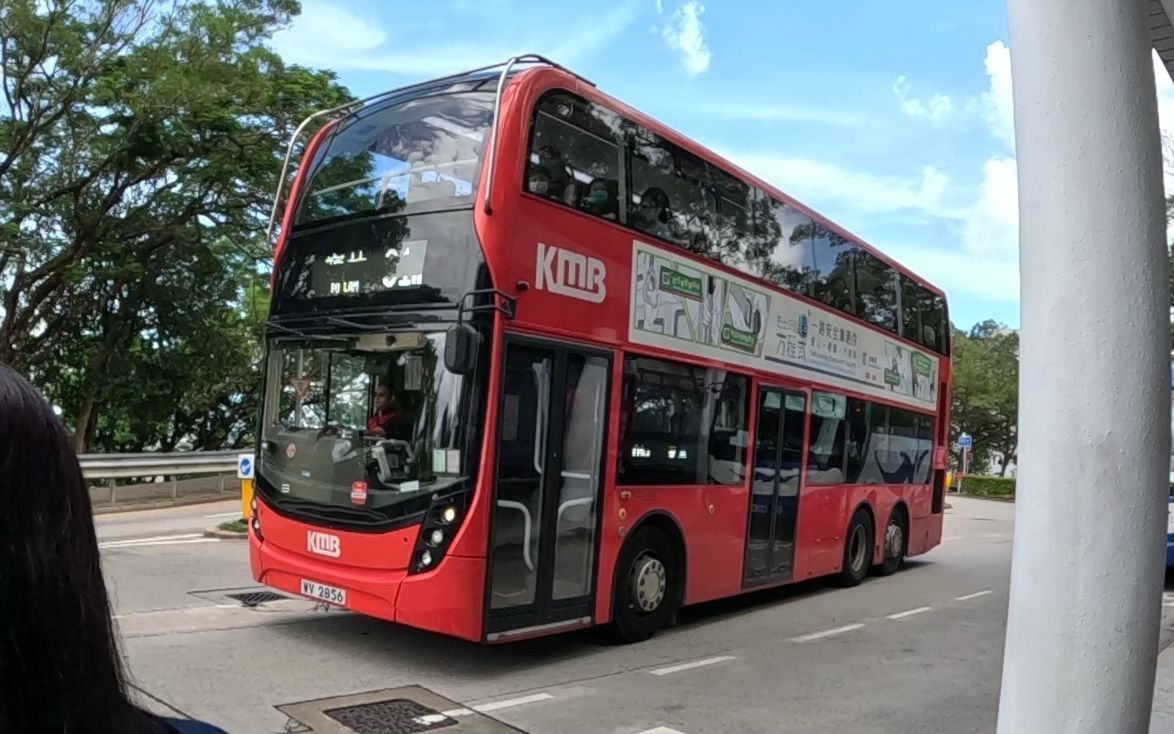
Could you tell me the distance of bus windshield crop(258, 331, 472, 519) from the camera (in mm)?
A: 6613

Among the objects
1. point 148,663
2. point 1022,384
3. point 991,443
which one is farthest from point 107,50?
point 991,443

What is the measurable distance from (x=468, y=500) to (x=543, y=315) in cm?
151

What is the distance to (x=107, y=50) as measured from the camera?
1534cm

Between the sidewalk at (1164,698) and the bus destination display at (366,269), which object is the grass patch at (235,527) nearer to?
the bus destination display at (366,269)

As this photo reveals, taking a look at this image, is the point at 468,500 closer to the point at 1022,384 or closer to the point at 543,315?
the point at 543,315

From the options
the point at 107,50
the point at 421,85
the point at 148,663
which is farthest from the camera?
the point at 107,50

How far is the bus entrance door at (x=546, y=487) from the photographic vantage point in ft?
21.9

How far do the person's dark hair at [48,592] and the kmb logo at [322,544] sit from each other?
19.5ft

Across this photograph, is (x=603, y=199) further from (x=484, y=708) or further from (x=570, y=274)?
(x=484, y=708)

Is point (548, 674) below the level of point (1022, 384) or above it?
below

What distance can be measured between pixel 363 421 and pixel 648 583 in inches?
113

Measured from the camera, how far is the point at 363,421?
7.09 meters

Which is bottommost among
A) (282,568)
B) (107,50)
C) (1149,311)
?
(282,568)

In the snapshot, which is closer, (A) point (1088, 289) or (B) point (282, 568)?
(A) point (1088, 289)
